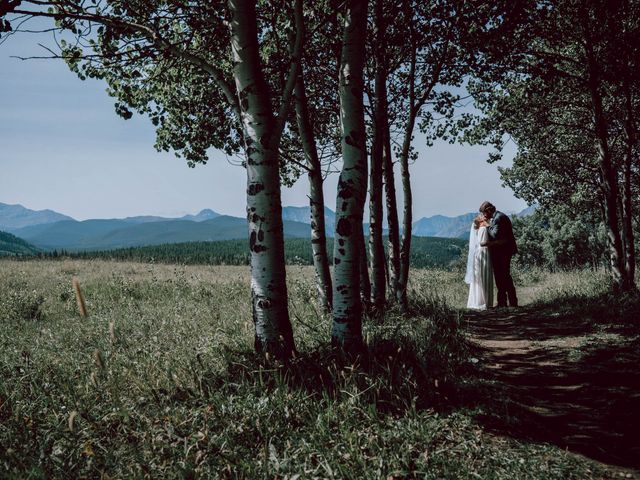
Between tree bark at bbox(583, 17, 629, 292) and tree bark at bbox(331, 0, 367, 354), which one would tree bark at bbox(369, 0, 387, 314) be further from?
tree bark at bbox(583, 17, 629, 292)

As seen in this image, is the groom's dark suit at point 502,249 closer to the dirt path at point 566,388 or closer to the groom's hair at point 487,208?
the groom's hair at point 487,208

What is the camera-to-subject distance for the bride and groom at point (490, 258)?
34.9 feet

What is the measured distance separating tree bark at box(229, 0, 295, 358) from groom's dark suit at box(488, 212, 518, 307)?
7.74 meters

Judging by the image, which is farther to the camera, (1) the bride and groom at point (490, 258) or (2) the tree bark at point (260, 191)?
(1) the bride and groom at point (490, 258)

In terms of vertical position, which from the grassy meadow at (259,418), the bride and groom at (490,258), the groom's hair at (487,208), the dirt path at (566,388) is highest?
the groom's hair at (487,208)

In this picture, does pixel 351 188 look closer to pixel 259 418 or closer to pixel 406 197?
pixel 259 418

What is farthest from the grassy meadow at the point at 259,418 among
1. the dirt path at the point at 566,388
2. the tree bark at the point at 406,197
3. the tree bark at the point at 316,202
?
the tree bark at the point at 406,197

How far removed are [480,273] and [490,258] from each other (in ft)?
1.67

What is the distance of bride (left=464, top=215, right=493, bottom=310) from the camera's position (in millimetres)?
11320

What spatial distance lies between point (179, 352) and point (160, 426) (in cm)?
195

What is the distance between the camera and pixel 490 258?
37.1 feet

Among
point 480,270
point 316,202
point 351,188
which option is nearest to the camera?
point 351,188

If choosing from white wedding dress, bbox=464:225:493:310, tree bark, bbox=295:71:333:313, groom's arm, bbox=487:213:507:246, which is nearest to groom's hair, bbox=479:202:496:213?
groom's arm, bbox=487:213:507:246

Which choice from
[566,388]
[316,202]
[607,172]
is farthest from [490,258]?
[566,388]
